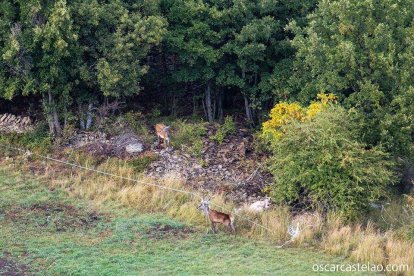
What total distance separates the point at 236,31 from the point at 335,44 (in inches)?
147

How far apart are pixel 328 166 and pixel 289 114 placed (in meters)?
2.35

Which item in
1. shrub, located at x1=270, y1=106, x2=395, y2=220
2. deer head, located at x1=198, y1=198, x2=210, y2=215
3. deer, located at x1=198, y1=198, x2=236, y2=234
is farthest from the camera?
shrub, located at x1=270, y1=106, x2=395, y2=220

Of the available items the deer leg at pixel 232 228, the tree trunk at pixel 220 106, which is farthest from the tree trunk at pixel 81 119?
the deer leg at pixel 232 228

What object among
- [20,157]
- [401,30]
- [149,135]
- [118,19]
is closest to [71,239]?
[20,157]

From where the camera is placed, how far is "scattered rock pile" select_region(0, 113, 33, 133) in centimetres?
2066

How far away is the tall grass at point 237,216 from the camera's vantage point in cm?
1444

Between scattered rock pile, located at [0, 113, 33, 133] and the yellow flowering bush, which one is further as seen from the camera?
scattered rock pile, located at [0, 113, 33, 133]

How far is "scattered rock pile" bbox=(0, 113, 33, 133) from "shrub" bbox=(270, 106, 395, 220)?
8520 millimetres

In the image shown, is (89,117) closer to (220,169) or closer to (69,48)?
(69,48)

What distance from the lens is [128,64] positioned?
1970 centimetres

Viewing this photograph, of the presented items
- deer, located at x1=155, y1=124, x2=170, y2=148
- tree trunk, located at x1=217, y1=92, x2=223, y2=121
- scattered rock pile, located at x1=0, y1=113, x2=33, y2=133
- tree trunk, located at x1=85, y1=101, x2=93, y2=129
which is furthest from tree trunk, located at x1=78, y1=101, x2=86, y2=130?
tree trunk, located at x1=217, y1=92, x2=223, y2=121

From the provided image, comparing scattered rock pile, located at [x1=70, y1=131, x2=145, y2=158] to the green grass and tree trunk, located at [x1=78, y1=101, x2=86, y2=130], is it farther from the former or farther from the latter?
the green grass

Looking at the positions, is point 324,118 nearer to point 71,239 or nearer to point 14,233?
point 71,239

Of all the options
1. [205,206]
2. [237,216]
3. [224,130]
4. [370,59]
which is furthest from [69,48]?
[370,59]
